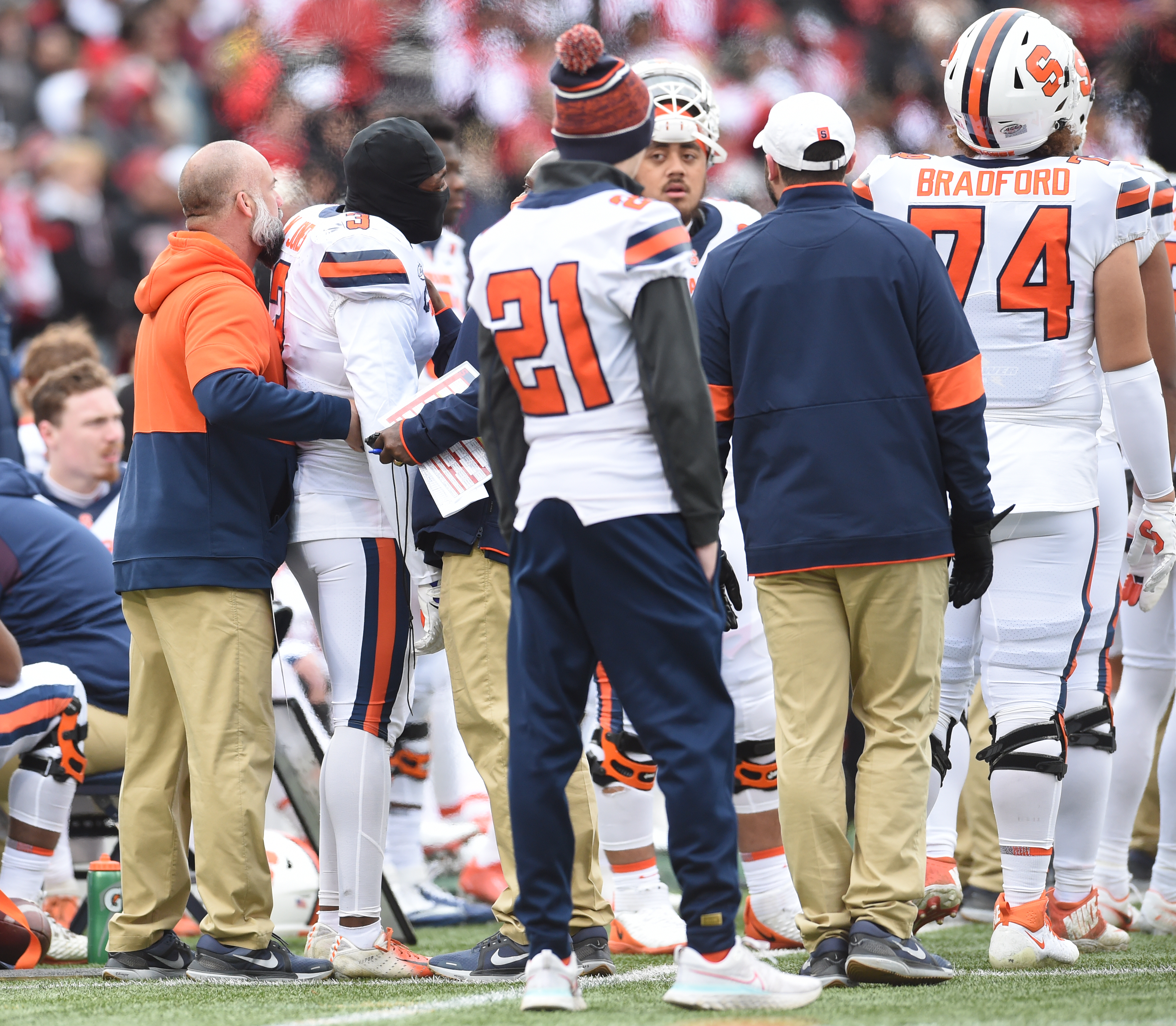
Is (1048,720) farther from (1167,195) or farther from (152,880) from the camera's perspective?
(152,880)

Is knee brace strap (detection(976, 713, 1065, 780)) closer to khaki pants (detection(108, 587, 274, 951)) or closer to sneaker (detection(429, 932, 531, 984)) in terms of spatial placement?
sneaker (detection(429, 932, 531, 984))

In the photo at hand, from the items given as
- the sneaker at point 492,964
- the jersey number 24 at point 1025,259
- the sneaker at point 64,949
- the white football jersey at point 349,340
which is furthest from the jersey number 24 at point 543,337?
the sneaker at point 64,949

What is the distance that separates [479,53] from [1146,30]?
165 inches

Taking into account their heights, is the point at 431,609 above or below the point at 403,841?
above

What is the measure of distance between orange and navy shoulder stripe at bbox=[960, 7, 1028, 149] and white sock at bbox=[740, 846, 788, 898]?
2.05m

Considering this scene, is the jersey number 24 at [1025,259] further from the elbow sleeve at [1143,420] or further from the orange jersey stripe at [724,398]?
the orange jersey stripe at [724,398]

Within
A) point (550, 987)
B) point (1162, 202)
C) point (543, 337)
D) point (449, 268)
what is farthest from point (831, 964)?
point (449, 268)

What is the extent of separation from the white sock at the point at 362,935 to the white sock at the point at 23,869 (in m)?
1.21

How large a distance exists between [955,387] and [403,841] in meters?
3.05

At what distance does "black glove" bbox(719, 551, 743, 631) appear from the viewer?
383 cm

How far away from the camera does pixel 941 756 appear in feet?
13.3

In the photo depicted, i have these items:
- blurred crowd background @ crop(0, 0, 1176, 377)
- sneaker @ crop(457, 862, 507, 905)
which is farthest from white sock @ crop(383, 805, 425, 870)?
blurred crowd background @ crop(0, 0, 1176, 377)

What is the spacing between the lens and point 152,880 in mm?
4078

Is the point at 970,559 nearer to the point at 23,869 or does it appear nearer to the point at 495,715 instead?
the point at 495,715
